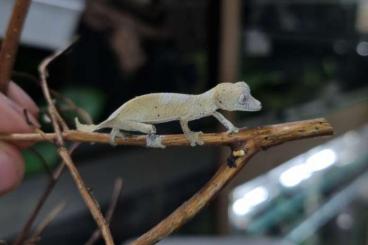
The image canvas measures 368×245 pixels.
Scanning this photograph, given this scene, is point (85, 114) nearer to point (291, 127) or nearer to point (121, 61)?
point (291, 127)

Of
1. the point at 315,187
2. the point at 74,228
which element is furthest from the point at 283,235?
the point at 74,228

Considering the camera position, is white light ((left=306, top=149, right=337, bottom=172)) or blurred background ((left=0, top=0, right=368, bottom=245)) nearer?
white light ((left=306, top=149, right=337, bottom=172))

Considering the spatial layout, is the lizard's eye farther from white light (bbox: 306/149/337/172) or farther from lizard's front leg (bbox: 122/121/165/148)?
white light (bbox: 306/149/337/172)

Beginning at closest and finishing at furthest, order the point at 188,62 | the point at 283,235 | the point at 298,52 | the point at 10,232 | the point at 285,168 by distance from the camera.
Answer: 1. the point at 285,168
2. the point at 283,235
3. the point at 10,232
4. the point at 188,62
5. the point at 298,52

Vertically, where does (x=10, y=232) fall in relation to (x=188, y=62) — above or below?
below

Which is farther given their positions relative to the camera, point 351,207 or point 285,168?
point 351,207

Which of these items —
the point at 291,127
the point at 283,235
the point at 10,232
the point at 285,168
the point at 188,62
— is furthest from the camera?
the point at 188,62

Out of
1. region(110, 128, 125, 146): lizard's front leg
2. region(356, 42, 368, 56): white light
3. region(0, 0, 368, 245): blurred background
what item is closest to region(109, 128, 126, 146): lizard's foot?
region(110, 128, 125, 146): lizard's front leg

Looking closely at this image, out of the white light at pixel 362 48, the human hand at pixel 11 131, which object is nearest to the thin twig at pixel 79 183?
the human hand at pixel 11 131
